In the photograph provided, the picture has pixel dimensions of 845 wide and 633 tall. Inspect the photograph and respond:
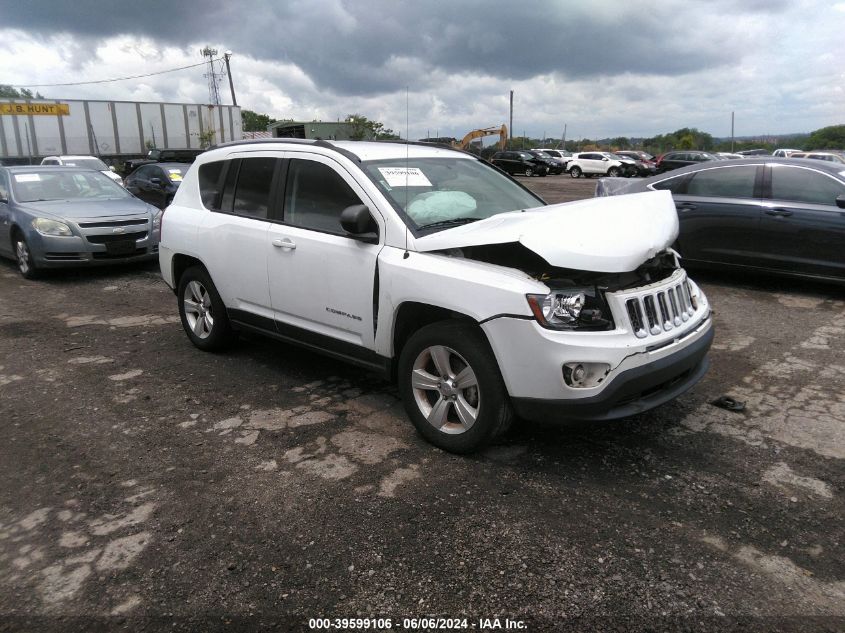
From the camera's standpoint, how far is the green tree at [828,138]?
190 feet

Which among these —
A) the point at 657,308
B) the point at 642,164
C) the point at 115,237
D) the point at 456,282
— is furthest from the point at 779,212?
the point at 642,164

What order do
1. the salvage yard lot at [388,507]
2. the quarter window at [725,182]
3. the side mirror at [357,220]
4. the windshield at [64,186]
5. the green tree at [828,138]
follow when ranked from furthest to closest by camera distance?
the green tree at [828,138] → the windshield at [64,186] → the quarter window at [725,182] → the side mirror at [357,220] → the salvage yard lot at [388,507]

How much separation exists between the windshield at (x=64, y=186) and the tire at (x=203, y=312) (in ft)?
16.4

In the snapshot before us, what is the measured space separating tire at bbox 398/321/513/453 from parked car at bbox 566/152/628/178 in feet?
116

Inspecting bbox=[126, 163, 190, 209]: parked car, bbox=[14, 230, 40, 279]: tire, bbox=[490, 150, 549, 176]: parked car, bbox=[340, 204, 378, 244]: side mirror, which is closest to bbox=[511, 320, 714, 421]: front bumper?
bbox=[340, 204, 378, 244]: side mirror

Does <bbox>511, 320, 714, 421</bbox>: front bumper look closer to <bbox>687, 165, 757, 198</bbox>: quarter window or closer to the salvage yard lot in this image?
the salvage yard lot

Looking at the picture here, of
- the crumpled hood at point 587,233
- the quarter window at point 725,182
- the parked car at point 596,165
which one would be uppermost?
the parked car at point 596,165

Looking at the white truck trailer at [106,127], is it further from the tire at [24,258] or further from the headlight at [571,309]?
the headlight at [571,309]

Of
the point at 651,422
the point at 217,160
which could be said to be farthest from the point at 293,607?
the point at 217,160

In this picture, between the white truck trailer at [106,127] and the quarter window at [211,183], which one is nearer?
the quarter window at [211,183]

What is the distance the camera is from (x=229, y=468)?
11.4ft

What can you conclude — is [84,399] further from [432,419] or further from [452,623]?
[452,623]

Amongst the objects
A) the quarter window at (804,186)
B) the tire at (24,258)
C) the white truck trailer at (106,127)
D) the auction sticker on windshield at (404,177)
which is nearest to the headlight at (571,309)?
the auction sticker on windshield at (404,177)

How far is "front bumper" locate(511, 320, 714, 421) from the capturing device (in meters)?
3.07
